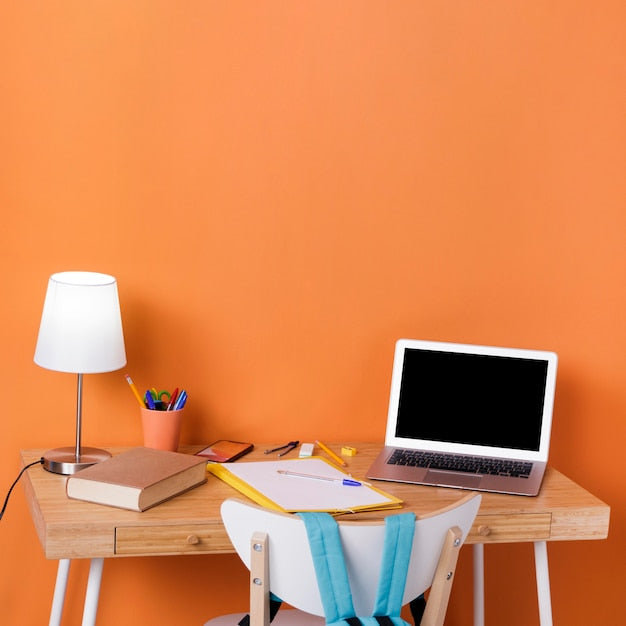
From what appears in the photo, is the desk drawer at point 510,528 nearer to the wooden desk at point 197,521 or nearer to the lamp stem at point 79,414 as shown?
the wooden desk at point 197,521

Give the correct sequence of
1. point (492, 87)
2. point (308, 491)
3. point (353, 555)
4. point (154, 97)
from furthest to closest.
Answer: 1. point (492, 87)
2. point (154, 97)
3. point (308, 491)
4. point (353, 555)

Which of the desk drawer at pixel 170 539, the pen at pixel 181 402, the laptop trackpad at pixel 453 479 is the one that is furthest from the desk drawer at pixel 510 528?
the pen at pixel 181 402

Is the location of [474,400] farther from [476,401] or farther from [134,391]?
[134,391]

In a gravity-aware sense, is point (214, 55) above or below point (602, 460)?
above

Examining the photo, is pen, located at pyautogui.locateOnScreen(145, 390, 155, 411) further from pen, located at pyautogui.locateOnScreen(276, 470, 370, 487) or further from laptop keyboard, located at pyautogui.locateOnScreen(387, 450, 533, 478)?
laptop keyboard, located at pyautogui.locateOnScreen(387, 450, 533, 478)

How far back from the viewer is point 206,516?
185cm

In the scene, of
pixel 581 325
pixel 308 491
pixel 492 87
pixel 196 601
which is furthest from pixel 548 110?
pixel 196 601

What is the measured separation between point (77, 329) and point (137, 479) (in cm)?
35

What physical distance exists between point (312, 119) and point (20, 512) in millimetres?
1129

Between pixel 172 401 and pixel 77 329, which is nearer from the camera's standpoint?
pixel 77 329

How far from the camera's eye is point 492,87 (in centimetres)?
239

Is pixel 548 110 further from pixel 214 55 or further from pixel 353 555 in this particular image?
pixel 353 555

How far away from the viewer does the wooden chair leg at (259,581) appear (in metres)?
1.56

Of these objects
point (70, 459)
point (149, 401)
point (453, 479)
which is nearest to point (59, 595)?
point (70, 459)
